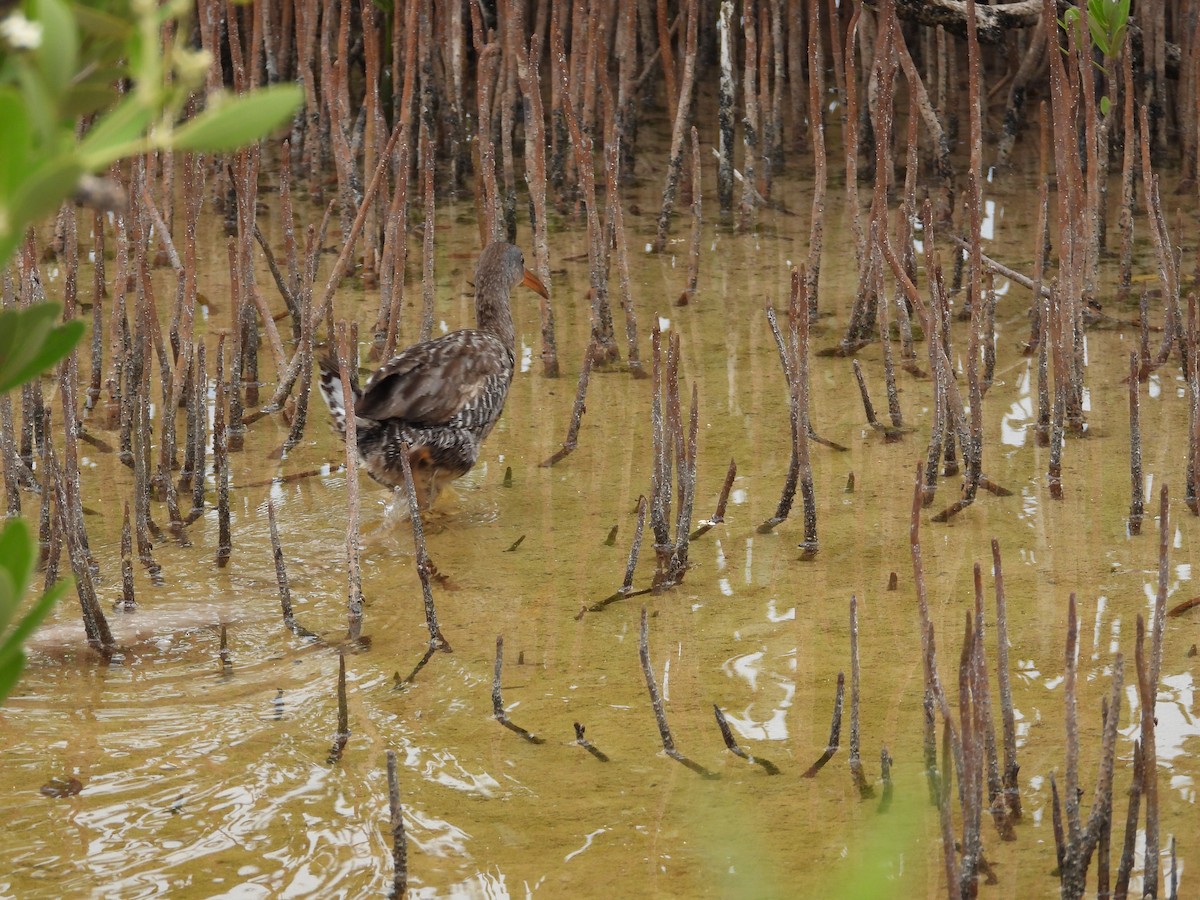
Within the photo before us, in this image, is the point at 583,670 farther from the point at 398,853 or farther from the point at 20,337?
the point at 20,337

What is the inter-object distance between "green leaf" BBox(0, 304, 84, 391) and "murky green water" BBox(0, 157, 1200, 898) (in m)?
0.82

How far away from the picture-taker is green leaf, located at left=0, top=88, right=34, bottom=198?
1.90 feet

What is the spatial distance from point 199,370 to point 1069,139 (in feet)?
6.42

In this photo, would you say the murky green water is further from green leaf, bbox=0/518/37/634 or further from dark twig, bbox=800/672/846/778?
green leaf, bbox=0/518/37/634

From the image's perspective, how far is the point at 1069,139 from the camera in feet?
10.5

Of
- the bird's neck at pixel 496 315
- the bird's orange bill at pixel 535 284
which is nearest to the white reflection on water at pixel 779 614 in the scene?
the bird's neck at pixel 496 315

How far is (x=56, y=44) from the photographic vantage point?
23.6 inches

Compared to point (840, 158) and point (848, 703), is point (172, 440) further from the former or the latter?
point (840, 158)

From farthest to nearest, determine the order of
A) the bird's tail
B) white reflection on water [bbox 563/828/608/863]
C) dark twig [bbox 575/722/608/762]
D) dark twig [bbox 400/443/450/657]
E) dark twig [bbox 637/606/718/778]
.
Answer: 1. the bird's tail
2. dark twig [bbox 400/443/450/657]
3. dark twig [bbox 575/722/608/762]
4. dark twig [bbox 637/606/718/778]
5. white reflection on water [bbox 563/828/608/863]

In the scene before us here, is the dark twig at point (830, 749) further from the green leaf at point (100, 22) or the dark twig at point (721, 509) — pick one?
the green leaf at point (100, 22)

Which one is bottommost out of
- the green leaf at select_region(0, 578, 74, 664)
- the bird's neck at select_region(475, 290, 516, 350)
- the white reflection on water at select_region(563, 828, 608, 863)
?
the white reflection on water at select_region(563, 828, 608, 863)

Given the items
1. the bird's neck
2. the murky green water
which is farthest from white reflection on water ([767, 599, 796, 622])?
the bird's neck

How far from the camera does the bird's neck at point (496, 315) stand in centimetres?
395

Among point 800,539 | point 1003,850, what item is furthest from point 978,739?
point 800,539
